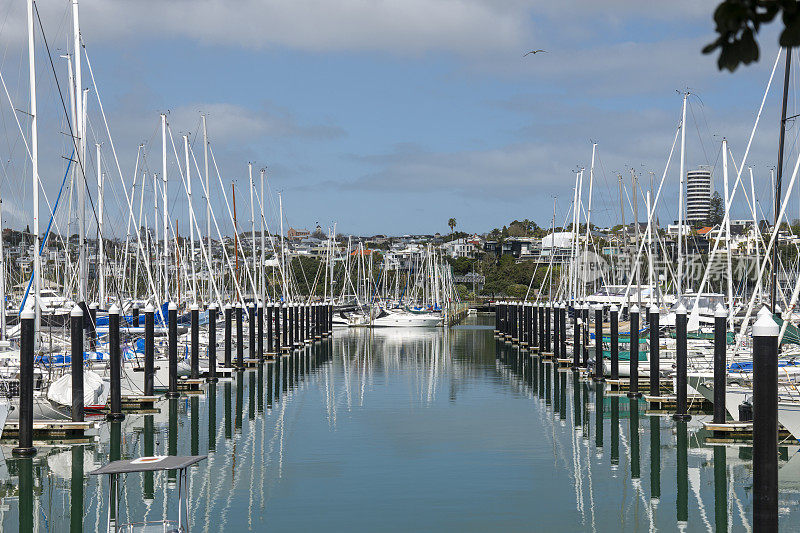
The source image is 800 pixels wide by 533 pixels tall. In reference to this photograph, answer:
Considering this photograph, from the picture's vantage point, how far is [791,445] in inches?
961

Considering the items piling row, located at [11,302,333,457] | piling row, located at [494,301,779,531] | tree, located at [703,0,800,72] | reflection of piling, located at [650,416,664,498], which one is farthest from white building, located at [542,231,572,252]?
tree, located at [703,0,800,72]

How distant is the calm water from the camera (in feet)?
61.1

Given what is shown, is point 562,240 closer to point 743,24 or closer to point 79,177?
point 79,177

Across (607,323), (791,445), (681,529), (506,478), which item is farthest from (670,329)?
(681,529)

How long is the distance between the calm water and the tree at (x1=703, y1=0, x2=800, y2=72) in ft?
45.4

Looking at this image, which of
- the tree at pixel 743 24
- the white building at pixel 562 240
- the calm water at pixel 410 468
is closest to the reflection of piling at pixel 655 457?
the calm water at pixel 410 468

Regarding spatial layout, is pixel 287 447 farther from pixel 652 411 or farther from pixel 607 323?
pixel 607 323

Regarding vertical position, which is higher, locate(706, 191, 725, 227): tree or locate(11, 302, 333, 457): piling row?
locate(706, 191, 725, 227): tree

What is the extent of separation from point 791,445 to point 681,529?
8.01m

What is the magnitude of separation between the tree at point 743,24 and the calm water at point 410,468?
45.4ft

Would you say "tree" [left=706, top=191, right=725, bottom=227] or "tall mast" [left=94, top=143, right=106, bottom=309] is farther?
"tree" [left=706, top=191, right=725, bottom=227]

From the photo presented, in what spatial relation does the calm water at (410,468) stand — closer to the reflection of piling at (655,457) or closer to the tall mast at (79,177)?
the reflection of piling at (655,457)

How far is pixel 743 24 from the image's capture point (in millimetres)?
5254

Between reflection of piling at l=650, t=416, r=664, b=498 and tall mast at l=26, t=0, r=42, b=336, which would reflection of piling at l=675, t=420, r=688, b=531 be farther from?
tall mast at l=26, t=0, r=42, b=336
